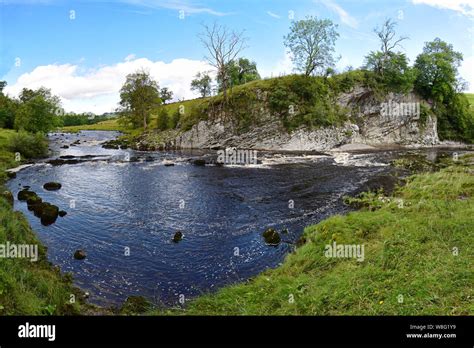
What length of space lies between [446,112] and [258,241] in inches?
2407

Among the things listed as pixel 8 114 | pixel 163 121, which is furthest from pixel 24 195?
pixel 8 114

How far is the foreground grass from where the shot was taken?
20.5 feet

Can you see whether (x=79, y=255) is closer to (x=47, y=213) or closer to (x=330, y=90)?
(x=47, y=213)

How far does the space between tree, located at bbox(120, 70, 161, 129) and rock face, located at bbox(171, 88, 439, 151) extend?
18.7 metres

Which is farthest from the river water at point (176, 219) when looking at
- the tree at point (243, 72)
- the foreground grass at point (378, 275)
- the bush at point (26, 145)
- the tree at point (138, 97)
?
the tree at point (243, 72)

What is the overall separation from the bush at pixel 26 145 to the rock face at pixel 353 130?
21558 millimetres

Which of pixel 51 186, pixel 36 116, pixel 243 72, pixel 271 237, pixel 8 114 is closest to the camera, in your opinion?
pixel 271 237

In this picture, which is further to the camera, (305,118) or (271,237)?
(305,118)

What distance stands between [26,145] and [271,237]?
40.2 meters

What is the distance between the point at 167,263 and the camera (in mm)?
12094

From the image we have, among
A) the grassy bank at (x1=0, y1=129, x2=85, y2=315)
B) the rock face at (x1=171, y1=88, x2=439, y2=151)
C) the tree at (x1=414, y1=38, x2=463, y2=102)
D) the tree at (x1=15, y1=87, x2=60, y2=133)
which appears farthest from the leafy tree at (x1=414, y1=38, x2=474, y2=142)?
the tree at (x1=15, y1=87, x2=60, y2=133)

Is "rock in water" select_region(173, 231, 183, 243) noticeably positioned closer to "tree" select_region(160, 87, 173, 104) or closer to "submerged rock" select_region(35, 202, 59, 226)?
"submerged rock" select_region(35, 202, 59, 226)

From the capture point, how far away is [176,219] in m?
17.3
